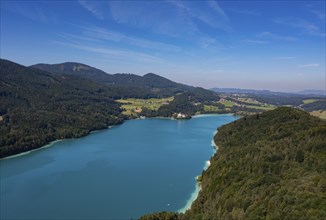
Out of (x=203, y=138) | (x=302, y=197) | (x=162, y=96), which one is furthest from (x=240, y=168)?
(x=162, y=96)

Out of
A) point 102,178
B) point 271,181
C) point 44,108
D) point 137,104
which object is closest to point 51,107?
point 44,108

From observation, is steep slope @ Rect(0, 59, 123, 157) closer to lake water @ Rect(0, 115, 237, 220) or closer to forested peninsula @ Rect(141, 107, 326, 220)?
lake water @ Rect(0, 115, 237, 220)

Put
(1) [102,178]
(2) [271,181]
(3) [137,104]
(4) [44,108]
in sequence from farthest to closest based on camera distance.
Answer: (3) [137,104]
(4) [44,108]
(1) [102,178]
(2) [271,181]

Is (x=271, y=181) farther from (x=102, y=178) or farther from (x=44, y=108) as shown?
(x=44, y=108)

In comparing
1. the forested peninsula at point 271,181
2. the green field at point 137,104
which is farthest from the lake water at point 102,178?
the green field at point 137,104

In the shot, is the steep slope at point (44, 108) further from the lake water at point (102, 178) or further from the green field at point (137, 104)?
the green field at point (137, 104)

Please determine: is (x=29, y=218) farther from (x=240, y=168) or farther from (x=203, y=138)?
(x=203, y=138)
